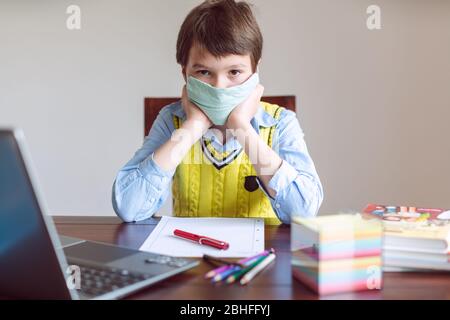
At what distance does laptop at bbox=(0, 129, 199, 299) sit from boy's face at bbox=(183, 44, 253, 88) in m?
0.50

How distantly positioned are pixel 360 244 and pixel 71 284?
311 millimetres

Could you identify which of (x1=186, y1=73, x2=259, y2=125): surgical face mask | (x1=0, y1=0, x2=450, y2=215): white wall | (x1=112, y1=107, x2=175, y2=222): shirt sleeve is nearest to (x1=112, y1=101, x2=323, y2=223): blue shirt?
(x1=112, y1=107, x2=175, y2=222): shirt sleeve

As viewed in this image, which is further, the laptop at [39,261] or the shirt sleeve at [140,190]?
the shirt sleeve at [140,190]

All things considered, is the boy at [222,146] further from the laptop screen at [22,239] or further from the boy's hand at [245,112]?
the laptop screen at [22,239]

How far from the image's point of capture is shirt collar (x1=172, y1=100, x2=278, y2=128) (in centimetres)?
111

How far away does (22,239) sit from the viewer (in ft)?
1.44

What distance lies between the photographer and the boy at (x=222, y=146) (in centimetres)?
93

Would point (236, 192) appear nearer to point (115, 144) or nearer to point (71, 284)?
point (71, 284)

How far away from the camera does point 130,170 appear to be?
1021 mm

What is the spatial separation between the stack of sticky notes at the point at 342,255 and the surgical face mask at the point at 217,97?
519 millimetres

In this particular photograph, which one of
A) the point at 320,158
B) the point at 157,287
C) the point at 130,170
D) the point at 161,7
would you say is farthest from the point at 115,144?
the point at 157,287

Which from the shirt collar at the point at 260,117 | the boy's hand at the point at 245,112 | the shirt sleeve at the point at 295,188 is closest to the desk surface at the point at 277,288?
the shirt sleeve at the point at 295,188

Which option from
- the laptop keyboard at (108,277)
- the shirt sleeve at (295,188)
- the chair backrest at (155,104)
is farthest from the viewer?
the chair backrest at (155,104)

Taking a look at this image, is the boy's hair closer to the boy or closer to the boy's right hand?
the boy
